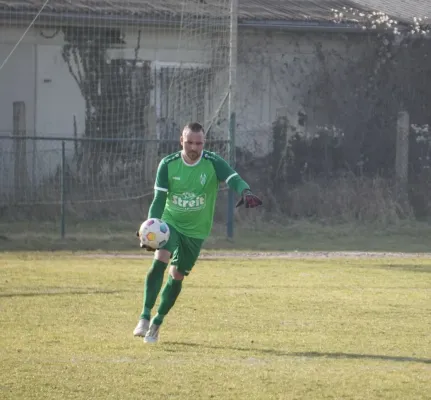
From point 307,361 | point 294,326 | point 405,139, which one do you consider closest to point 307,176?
point 405,139

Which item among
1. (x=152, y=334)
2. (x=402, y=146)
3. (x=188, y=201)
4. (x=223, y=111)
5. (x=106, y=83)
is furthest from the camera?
(x=402, y=146)

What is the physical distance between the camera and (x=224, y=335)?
32.4 feet

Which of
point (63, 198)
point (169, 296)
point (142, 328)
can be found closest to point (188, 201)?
point (169, 296)

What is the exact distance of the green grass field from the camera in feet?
24.7

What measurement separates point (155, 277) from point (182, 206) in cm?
67

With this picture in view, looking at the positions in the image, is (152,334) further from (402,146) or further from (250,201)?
(402,146)

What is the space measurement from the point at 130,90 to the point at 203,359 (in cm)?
1618

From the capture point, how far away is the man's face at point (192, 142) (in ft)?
31.4

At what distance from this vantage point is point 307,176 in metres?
24.4

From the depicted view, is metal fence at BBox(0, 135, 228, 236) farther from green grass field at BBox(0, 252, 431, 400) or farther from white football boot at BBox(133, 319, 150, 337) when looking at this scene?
white football boot at BBox(133, 319, 150, 337)

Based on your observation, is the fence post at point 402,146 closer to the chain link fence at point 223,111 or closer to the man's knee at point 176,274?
the chain link fence at point 223,111

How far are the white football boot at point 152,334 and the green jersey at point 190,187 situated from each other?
857 millimetres

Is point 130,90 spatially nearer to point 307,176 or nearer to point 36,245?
point 307,176

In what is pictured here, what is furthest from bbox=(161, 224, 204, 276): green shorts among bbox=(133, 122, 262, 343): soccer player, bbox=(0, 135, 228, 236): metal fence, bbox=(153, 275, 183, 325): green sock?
bbox=(0, 135, 228, 236): metal fence
